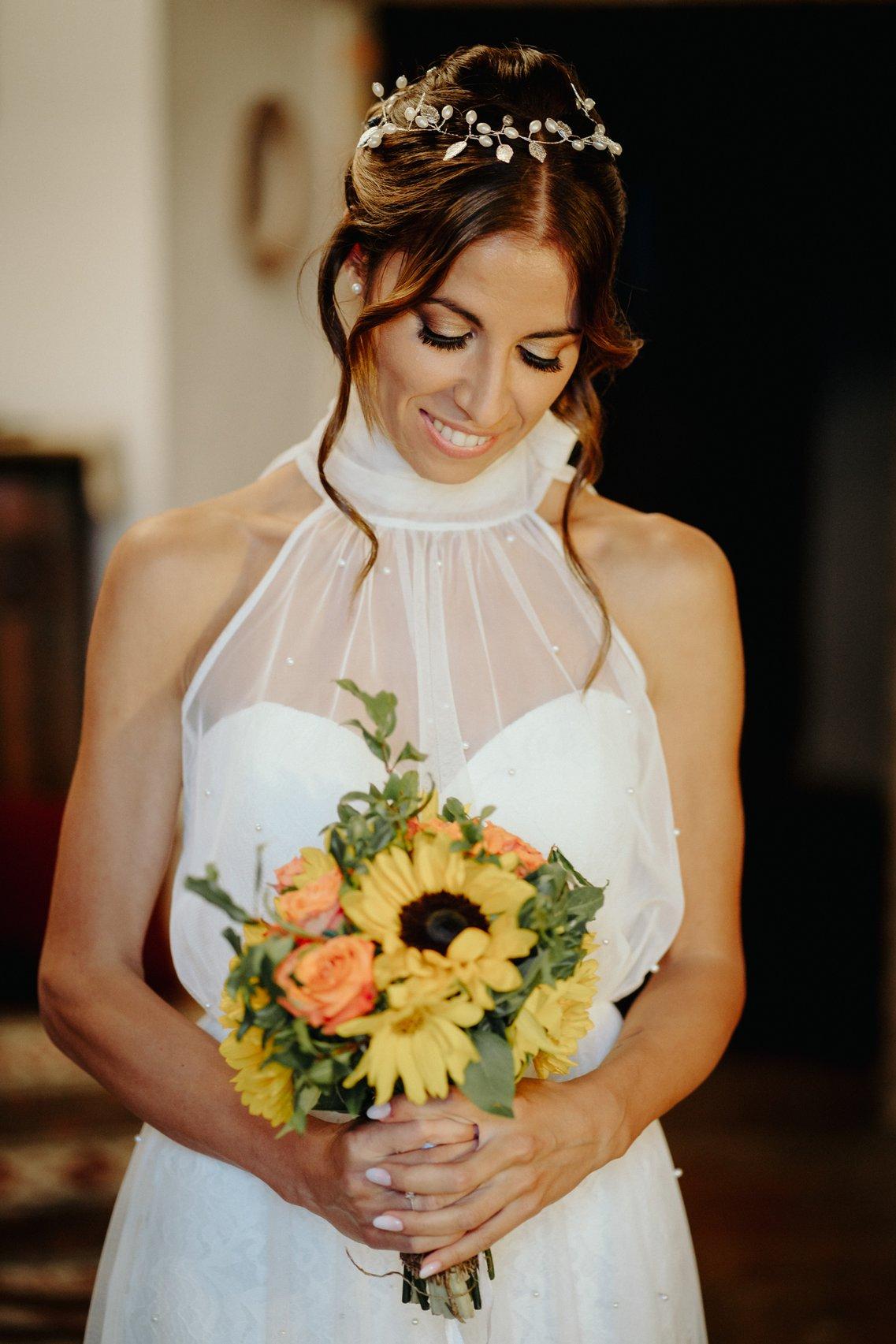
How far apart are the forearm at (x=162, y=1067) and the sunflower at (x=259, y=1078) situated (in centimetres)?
25

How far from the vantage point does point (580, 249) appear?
149 cm

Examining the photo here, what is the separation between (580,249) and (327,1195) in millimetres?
1024

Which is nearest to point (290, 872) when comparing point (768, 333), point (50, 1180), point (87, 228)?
point (50, 1180)

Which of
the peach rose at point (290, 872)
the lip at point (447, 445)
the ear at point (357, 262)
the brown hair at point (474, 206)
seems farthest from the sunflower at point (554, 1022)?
the ear at point (357, 262)

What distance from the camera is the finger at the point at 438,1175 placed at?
1.24 meters

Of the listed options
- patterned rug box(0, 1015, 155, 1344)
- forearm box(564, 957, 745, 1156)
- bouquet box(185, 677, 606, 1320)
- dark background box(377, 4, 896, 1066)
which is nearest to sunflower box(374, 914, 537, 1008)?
bouquet box(185, 677, 606, 1320)

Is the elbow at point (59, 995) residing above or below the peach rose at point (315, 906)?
below

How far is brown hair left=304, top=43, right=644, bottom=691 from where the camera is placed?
1.44 metres

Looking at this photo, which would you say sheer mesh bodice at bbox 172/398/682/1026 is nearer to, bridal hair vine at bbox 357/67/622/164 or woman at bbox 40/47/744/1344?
woman at bbox 40/47/744/1344

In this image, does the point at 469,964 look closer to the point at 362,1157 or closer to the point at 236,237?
the point at 362,1157

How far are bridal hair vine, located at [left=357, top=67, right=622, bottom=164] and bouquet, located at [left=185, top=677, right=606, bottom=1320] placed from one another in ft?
2.17

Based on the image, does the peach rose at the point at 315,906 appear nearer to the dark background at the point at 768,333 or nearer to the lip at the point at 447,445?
the lip at the point at 447,445

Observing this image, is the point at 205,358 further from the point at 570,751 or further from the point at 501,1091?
the point at 501,1091

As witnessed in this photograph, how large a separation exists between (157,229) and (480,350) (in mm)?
2889
